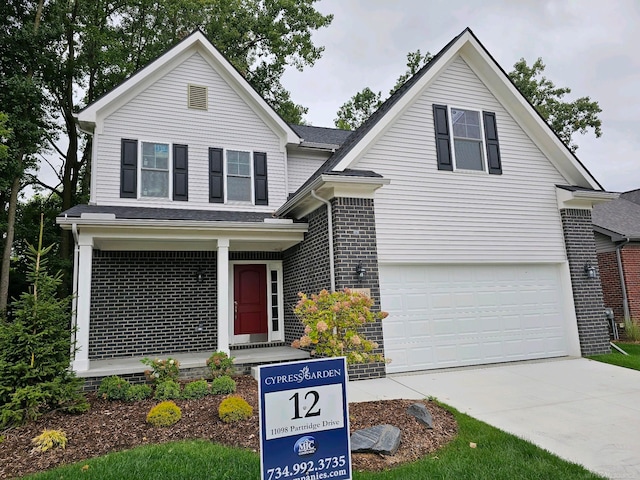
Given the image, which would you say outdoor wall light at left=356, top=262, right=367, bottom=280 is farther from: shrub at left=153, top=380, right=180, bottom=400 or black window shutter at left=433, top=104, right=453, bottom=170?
shrub at left=153, top=380, right=180, bottom=400

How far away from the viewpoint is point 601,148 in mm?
27422

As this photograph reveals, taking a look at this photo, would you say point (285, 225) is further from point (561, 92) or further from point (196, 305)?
point (561, 92)

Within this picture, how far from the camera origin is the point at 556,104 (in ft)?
79.6

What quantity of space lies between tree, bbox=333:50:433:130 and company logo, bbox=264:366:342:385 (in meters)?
24.5

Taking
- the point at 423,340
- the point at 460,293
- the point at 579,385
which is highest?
the point at 460,293

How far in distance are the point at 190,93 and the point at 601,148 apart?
27.5m

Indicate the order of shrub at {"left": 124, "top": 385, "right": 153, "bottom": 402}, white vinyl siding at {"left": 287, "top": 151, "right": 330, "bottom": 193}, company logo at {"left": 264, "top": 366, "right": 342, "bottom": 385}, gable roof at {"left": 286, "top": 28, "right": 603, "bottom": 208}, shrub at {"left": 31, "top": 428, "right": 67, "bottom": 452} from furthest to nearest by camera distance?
1. white vinyl siding at {"left": 287, "top": 151, "right": 330, "bottom": 193}
2. gable roof at {"left": 286, "top": 28, "right": 603, "bottom": 208}
3. shrub at {"left": 124, "top": 385, "right": 153, "bottom": 402}
4. shrub at {"left": 31, "top": 428, "right": 67, "bottom": 452}
5. company logo at {"left": 264, "top": 366, "right": 342, "bottom": 385}

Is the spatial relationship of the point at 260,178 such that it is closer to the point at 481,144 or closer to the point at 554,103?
the point at 481,144

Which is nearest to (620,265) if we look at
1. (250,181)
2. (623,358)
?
(623,358)

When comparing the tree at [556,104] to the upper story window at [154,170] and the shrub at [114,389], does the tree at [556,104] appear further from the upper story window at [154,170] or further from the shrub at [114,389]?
the shrub at [114,389]

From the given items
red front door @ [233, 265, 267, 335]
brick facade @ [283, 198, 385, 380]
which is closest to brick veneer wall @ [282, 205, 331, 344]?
brick facade @ [283, 198, 385, 380]

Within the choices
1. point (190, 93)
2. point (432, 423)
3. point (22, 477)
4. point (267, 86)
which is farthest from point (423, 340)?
point (267, 86)

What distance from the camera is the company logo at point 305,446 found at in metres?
2.83

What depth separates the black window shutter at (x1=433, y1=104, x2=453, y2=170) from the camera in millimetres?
9539
